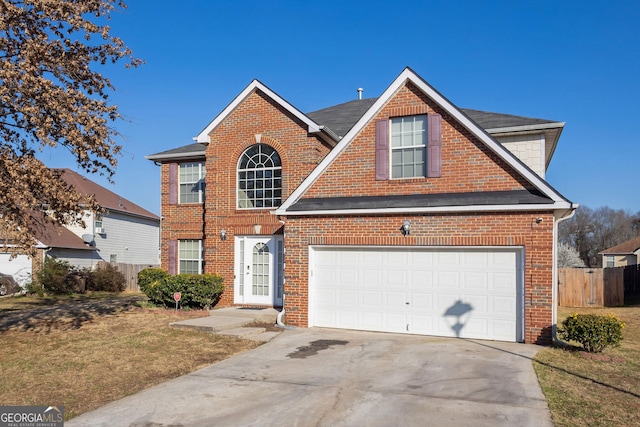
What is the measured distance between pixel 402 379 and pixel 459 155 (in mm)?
6165

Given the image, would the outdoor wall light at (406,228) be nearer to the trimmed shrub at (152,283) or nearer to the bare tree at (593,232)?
the trimmed shrub at (152,283)

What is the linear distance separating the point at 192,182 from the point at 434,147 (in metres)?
9.97

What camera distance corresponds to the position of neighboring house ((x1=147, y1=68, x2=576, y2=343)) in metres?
11.5

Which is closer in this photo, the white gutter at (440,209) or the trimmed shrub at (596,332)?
the trimmed shrub at (596,332)

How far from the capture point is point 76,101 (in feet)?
36.4

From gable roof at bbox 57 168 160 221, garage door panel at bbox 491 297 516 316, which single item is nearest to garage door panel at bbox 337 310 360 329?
garage door panel at bbox 491 297 516 316

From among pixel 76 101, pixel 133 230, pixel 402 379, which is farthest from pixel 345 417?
pixel 133 230

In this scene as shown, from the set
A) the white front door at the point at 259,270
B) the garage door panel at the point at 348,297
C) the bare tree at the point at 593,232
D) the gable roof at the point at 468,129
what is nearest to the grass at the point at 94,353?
the white front door at the point at 259,270

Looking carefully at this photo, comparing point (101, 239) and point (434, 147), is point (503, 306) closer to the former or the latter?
point (434, 147)

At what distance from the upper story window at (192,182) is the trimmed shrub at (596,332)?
517 inches

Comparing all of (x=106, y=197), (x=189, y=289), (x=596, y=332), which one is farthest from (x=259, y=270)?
(x=106, y=197)

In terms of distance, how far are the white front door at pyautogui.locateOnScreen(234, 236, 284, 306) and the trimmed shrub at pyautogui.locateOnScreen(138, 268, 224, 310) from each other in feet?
2.50

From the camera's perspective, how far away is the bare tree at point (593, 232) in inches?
2611

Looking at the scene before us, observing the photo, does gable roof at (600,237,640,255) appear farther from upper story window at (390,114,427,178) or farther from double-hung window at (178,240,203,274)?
double-hung window at (178,240,203,274)
